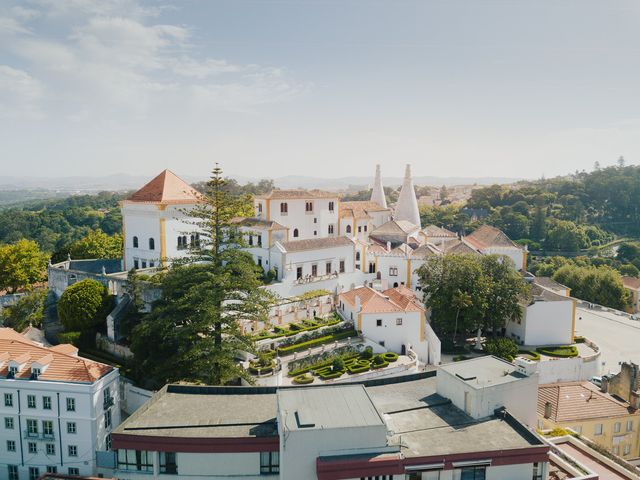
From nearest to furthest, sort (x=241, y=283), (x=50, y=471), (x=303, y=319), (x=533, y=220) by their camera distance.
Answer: (x=50, y=471)
(x=241, y=283)
(x=303, y=319)
(x=533, y=220)

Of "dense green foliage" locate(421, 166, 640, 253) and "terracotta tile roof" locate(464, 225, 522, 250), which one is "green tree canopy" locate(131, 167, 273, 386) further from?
"dense green foliage" locate(421, 166, 640, 253)

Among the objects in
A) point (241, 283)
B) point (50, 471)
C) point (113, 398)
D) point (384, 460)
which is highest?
point (241, 283)

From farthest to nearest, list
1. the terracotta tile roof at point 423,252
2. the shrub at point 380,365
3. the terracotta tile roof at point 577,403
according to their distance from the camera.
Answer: the terracotta tile roof at point 423,252 < the shrub at point 380,365 < the terracotta tile roof at point 577,403

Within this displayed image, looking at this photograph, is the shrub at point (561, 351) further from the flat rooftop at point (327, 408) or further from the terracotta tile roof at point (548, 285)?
the flat rooftop at point (327, 408)

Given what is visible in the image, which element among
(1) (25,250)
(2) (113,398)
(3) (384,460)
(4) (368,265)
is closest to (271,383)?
(2) (113,398)

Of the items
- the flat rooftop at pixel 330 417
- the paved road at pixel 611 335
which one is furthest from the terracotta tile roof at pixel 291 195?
the paved road at pixel 611 335

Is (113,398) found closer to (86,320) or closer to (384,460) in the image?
(86,320)
